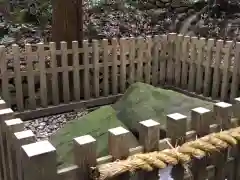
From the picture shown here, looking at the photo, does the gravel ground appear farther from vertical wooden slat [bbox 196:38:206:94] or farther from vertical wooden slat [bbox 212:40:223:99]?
vertical wooden slat [bbox 212:40:223:99]

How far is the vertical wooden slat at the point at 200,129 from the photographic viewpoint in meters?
1.84

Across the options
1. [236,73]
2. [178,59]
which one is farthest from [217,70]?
[178,59]

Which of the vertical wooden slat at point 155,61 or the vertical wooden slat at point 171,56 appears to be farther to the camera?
the vertical wooden slat at point 171,56

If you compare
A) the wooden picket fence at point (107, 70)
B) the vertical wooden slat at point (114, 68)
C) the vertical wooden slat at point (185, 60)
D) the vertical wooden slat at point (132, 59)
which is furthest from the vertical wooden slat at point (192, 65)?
the vertical wooden slat at point (114, 68)

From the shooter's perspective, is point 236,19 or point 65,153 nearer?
point 65,153

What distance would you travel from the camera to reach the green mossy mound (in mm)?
3436

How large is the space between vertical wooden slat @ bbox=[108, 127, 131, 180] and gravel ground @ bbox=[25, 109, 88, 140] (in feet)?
9.65

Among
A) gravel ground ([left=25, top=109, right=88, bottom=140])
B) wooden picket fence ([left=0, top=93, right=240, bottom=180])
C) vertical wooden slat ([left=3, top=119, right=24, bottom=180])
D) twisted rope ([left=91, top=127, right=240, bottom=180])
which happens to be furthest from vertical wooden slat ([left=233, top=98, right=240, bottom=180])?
gravel ground ([left=25, top=109, right=88, bottom=140])

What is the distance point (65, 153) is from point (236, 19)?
22.5 ft

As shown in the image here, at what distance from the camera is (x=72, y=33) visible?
215 inches

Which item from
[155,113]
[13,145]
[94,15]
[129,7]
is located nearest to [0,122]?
[13,145]

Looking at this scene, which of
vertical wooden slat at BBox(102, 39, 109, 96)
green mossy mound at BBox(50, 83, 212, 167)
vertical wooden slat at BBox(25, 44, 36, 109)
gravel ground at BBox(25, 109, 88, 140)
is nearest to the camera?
green mossy mound at BBox(50, 83, 212, 167)

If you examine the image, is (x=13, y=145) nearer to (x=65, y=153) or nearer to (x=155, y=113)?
(x=65, y=153)

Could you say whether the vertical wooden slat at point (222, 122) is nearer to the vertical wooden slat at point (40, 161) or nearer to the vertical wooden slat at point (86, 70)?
the vertical wooden slat at point (40, 161)
